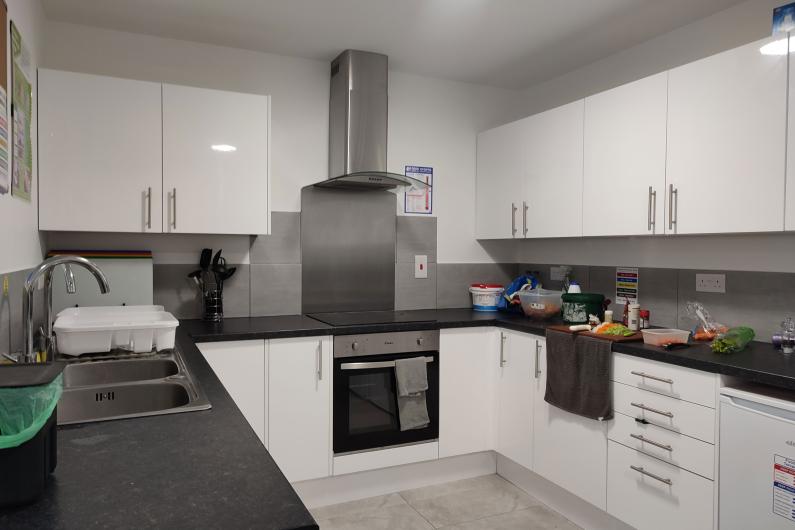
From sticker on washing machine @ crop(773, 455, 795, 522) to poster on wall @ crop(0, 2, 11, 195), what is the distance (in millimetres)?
2603

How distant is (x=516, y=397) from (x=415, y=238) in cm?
125

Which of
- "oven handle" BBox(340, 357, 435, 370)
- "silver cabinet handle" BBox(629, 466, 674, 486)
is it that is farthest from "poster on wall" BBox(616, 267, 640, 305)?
"oven handle" BBox(340, 357, 435, 370)

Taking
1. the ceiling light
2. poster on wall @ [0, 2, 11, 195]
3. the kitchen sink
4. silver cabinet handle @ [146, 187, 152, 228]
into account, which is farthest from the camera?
silver cabinet handle @ [146, 187, 152, 228]

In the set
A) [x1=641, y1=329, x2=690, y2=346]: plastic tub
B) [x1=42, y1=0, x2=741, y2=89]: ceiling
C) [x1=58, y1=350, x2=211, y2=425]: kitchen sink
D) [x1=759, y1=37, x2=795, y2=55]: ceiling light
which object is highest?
[x1=42, y1=0, x2=741, y2=89]: ceiling

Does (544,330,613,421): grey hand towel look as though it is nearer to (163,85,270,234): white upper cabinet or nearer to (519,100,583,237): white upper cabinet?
(519,100,583,237): white upper cabinet

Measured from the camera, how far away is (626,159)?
8.91 ft

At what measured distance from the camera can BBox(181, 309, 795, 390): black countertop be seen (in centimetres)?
193

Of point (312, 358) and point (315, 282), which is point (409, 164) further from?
point (312, 358)

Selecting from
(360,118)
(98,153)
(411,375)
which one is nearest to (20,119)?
Result: (98,153)

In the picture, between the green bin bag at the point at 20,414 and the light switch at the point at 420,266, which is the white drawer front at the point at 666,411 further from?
the green bin bag at the point at 20,414

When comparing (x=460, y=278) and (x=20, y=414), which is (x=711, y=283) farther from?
(x=20, y=414)

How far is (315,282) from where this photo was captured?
11.2ft

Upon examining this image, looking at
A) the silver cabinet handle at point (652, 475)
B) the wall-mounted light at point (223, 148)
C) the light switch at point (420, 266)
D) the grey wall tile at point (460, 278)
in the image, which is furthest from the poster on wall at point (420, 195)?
the silver cabinet handle at point (652, 475)

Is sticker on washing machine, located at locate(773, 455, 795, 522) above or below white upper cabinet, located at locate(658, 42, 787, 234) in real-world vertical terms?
below
